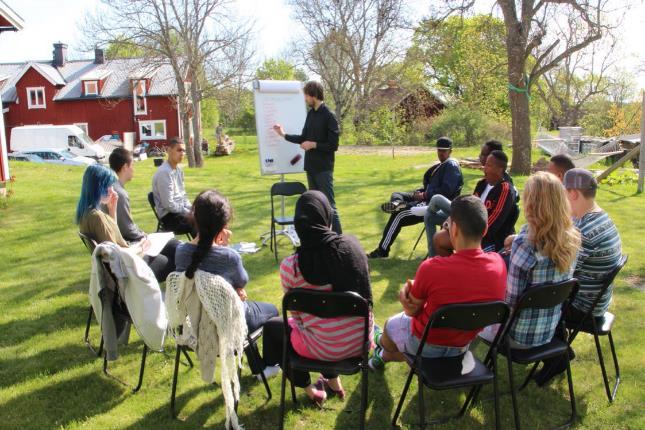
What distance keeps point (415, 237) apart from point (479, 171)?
25.2 ft

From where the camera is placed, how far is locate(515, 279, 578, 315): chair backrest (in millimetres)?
2557

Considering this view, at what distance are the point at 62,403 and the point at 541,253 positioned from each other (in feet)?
9.51

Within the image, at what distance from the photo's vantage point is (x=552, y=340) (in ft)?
9.73

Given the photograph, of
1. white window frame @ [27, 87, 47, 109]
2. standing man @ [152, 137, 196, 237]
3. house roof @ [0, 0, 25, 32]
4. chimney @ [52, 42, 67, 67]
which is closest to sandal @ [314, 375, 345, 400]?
standing man @ [152, 137, 196, 237]

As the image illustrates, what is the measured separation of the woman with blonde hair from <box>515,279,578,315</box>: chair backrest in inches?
5.7

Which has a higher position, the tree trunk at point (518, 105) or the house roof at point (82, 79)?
the house roof at point (82, 79)

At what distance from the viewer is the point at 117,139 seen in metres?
35.8

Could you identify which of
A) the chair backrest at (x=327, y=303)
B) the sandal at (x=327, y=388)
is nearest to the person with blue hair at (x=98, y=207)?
the sandal at (x=327, y=388)

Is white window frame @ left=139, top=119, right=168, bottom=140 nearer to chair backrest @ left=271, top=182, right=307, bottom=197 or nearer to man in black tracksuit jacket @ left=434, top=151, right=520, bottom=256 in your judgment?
chair backrest @ left=271, top=182, right=307, bottom=197

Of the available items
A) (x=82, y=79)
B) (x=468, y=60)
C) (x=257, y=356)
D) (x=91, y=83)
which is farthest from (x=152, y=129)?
(x=257, y=356)

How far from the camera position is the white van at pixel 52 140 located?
2853 cm

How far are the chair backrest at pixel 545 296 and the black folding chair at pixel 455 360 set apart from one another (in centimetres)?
15

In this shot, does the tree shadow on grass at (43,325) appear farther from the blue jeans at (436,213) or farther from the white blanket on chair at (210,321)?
the blue jeans at (436,213)

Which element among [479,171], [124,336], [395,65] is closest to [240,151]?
[395,65]
